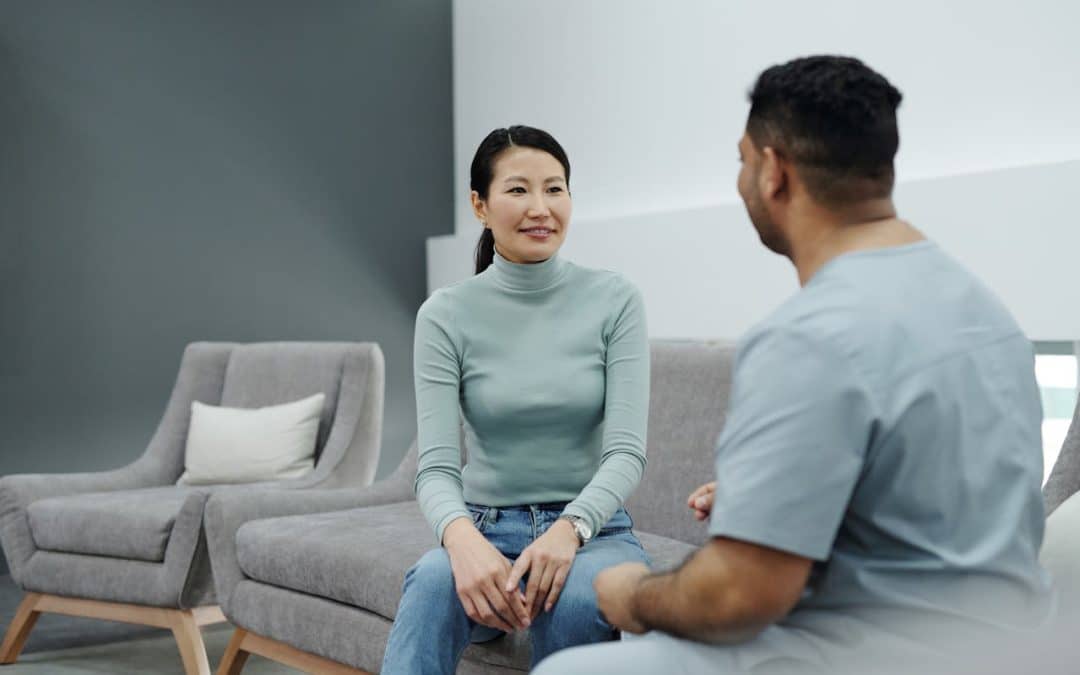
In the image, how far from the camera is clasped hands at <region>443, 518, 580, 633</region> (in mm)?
1712

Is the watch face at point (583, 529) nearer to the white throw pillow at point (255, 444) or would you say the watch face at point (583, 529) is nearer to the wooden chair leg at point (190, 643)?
the wooden chair leg at point (190, 643)

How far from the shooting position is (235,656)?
9.25ft

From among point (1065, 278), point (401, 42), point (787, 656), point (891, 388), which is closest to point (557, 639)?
point (787, 656)

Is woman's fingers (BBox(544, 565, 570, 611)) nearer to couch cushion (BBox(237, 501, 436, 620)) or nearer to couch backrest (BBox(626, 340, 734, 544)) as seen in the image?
couch cushion (BBox(237, 501, 436, 620))

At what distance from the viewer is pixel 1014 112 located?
3.53 meters

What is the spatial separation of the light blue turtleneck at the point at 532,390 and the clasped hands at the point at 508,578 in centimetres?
14

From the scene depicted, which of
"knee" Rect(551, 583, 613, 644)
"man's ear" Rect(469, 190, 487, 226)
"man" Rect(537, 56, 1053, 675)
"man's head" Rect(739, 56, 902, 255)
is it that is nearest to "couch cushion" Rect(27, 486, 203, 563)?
"man's ear" Rect(469, 190, 487, 226)

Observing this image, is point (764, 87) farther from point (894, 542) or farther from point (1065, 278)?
point (1065, 278)

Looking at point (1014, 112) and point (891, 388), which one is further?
point (1014, 112)

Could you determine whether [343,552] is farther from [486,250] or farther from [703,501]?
[703,501]

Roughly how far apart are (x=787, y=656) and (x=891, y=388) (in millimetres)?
261

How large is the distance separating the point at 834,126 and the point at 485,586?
0.90m

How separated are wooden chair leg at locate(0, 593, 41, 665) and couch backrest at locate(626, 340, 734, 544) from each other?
1820 mm

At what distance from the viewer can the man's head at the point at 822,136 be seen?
1.10 meters
